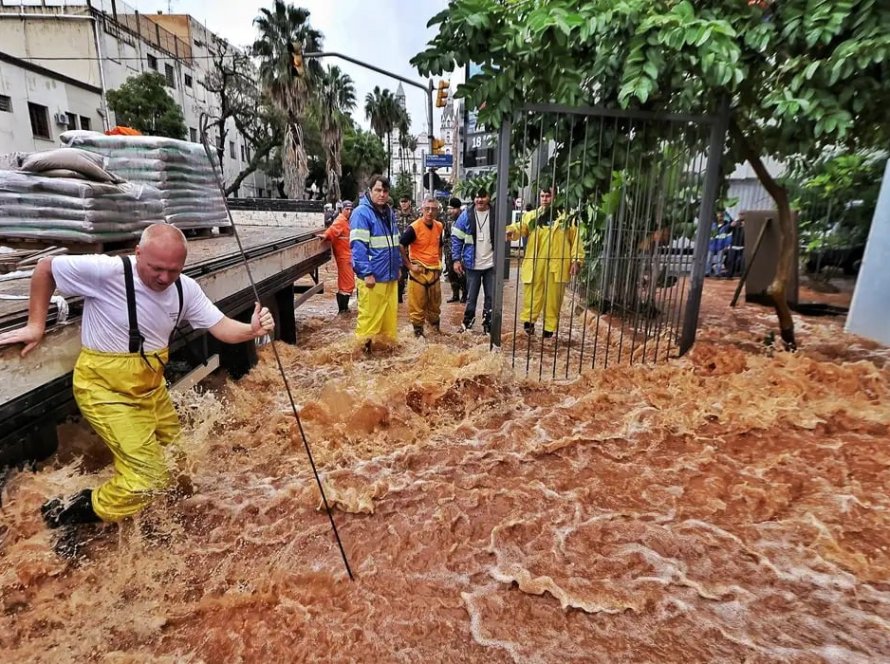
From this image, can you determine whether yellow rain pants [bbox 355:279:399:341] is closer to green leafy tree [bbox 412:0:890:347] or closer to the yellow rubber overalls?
green leafy tree [bbox 412:0:890:347]

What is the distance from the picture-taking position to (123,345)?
2.63 m

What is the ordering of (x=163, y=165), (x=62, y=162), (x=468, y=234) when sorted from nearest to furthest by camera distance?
(x=62, y=162)
(x=163, y=165)
(x=468, y=234)

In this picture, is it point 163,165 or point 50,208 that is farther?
point 163,165

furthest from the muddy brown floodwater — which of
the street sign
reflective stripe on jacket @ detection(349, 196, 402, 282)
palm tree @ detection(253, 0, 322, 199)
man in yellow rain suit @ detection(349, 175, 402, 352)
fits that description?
palm tree @ detection(253, 0, 322, 199)

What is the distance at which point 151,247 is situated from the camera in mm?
2520

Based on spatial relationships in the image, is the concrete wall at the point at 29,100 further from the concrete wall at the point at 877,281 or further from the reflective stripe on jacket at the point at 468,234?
the concrete wall at the point at 877,281

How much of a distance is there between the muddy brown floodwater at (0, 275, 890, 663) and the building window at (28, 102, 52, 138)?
1997cm

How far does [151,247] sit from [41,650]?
1791 mm

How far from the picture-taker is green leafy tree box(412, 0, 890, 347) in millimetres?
3807

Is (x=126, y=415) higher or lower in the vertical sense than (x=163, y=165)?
lower

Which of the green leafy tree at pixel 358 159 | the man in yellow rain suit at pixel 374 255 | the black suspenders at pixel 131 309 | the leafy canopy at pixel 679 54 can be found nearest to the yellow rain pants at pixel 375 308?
the man in yellow rain suit at pixel 374 255

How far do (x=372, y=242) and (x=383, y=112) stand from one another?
4534cm

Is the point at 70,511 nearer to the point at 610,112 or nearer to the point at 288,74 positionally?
the point at 610,112

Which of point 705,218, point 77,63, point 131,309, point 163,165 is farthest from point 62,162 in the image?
point 77,63
